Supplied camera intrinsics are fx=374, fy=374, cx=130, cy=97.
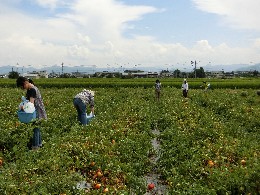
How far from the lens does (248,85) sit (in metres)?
46.6

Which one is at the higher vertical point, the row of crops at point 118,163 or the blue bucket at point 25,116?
the blue bucket at point 25,116

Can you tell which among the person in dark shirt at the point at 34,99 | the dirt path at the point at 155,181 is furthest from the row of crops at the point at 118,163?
the person in dark shirt at the point at 34,99

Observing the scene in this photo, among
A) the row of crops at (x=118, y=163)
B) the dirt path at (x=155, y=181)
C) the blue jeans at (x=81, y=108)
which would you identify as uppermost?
the blue jeans at (x=81, y=108)

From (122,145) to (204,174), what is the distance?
86.2 inches

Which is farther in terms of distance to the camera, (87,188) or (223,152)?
(223,152)

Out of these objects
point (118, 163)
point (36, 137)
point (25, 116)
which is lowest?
point (118, 163)

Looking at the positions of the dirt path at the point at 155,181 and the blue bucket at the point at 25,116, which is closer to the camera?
the dirt path at the point at 155,181

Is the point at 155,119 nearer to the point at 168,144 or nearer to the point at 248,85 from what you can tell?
the point at 168,144

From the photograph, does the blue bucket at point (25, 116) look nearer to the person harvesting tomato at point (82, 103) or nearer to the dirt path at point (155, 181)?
the person harvesting tomato at point (82, 103)

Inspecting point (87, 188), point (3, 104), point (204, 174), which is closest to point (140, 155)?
point (204, 174)

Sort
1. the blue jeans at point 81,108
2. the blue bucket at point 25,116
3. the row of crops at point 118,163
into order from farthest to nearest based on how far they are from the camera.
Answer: the blue jeans at point 81,108 < the blue bucket at point 25,116 < the row of crops at point 118,163

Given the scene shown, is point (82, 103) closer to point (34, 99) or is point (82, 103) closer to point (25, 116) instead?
point (34, 99)

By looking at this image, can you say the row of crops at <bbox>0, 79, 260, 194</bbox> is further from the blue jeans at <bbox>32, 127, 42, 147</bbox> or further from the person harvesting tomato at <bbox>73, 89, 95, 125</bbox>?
the person harvesting tomato at <bbox>73, 89, 95, 125</bbox>

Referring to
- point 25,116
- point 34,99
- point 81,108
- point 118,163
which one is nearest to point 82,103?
point 81,108
